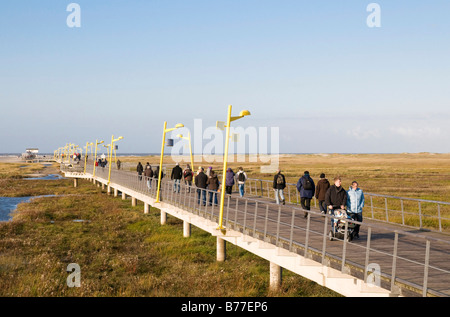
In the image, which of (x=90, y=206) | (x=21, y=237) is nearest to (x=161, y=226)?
(x=21, y=237)

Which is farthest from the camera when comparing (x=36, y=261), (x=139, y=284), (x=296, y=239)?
(x=36, y=261)

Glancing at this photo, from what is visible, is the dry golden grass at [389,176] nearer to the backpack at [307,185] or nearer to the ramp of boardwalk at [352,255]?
the backpack at [307,185]

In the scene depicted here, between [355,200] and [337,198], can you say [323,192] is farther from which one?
[355,200]

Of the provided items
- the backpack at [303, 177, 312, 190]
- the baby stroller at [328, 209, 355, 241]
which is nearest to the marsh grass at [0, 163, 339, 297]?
the baby stroller at [328, 209, 355, 241]

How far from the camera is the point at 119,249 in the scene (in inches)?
689

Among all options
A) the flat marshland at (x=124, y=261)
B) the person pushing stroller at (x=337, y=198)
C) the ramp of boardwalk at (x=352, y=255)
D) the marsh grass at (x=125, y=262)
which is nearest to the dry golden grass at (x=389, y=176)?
the flat marshland at (x=124, y=261)

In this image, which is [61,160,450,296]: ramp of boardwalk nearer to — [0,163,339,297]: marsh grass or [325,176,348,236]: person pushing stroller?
[325,176,348,236]: person pushing stroller

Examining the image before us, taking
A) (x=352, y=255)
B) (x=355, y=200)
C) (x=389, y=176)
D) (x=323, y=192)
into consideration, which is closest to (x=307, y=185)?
(x=323, y=192)

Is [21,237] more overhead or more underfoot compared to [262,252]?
more underfoot

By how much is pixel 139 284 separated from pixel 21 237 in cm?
1001

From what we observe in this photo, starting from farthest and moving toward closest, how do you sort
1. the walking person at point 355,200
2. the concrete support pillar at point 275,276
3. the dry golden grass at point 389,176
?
the dry golden grass at point 389,176, the concrete support pillar at point 275,276, the walking person at point 355,200

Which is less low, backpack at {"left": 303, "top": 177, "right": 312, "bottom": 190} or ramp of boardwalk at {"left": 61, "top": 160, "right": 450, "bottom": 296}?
backpack at {"left": 303, "top": 177, "right": 312, "bottom": 190}
